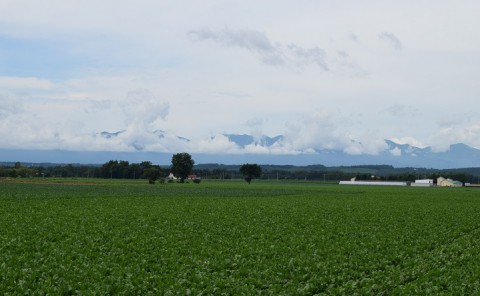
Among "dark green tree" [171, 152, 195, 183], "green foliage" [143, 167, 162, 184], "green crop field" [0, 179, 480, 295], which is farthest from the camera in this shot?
"dark green tree" [171, 152, 195, 183]

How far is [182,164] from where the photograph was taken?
18488 cm

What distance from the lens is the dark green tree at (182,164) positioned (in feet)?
606

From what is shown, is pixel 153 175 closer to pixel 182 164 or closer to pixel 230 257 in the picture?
pixel 182 164

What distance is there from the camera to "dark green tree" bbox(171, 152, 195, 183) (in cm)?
18475

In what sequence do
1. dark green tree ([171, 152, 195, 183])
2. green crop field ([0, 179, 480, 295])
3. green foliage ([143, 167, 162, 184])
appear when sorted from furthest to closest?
dark green tree ([171, 152, 195, 183])
green foliage ([143, 167, 162, 184])
green crop field ([0, 179, 480, 295])

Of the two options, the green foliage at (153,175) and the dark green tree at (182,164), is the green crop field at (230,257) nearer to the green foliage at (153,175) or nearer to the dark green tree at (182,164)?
the green foliage at (153,175)

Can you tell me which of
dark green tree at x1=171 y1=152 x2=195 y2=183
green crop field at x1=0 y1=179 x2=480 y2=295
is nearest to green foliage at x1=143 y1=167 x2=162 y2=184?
dark green tree at x1=171 y1=152 x2=195 y2=183

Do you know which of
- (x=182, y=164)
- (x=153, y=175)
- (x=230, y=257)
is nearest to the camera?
(x=230, y=257)

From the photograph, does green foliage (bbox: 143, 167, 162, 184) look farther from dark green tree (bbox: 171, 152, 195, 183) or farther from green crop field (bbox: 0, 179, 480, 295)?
green crop field (bbox: 0, 179, 480, 295)

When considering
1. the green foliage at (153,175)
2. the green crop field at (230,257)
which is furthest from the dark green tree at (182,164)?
the green crop field at (230,257)

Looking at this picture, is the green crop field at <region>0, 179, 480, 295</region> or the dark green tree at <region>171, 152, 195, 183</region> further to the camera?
the dark green tree at <region>171, 152, 195, 183</region>

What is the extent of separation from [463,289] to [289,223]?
2131 cm

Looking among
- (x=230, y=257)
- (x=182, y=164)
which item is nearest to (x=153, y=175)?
(x=182, y=164)

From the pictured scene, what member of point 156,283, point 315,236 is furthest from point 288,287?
point 315,236
